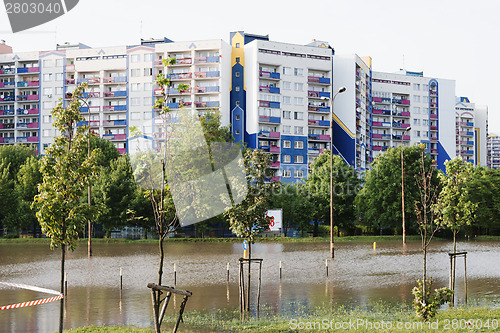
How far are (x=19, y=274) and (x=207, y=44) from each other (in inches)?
2903

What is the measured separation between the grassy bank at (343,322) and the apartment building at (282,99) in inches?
3144

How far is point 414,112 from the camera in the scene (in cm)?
12538

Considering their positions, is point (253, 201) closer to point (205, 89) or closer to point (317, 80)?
point (205, 89)

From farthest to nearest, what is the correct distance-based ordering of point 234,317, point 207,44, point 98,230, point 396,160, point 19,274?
point 207,44 < point 98,230 < point 396,160 < point 19,274 < point 234,317

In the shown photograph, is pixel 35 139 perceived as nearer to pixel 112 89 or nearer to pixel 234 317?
pixel 112 89

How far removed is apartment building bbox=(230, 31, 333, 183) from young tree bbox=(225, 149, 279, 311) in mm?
77170

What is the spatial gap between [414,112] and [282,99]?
134 feet

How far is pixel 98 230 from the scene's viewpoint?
254 ft

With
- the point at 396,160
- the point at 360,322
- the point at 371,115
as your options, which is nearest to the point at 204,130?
the point at 396,160

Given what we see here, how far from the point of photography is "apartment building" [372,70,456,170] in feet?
404

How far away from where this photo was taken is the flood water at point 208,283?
17125 mm

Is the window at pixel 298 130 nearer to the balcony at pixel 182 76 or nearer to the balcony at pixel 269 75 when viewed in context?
the balcony at pixel 269 75

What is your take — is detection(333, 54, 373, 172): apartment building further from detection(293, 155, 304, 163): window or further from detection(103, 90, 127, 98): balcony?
detection(103, 90, 127, 98): balcony

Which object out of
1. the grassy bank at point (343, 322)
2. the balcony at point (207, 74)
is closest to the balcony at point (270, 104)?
the balcony at point (207, 74)
